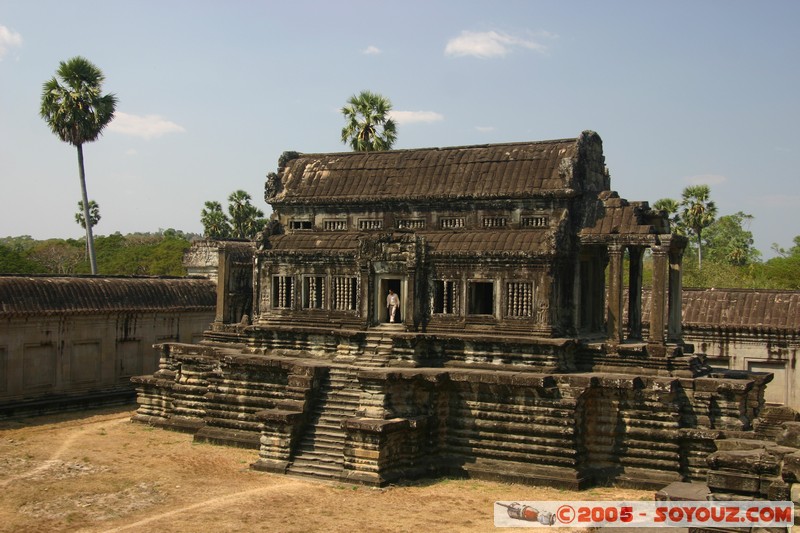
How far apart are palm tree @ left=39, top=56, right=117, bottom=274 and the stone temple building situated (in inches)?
598

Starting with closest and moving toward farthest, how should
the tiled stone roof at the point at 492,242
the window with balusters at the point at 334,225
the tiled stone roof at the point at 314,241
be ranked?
1. the tiled stone roof at the point at 492,242
2. the tiled stone roof at the point at 314,241
3. the window with balusters at the point at 334,225

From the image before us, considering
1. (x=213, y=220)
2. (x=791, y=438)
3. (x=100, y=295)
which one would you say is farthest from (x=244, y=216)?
(x=791, y=438)

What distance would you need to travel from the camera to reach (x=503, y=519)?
15141mm

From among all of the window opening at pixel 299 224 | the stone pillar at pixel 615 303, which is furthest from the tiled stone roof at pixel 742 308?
the window opening at pixel 299 224

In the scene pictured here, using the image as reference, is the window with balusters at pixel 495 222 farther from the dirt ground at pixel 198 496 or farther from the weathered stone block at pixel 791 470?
the weathered stone block at pixel 791 470

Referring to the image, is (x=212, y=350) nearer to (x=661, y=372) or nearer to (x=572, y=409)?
(x=572, y=409)

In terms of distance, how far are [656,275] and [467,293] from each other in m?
4.58

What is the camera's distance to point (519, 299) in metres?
20.1

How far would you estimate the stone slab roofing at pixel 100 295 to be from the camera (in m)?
25.4

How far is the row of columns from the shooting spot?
63.0 feet

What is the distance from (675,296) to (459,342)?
6.19 meters

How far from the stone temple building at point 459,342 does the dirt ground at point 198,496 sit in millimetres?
712

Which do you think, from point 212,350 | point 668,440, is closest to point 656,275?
point 668,440

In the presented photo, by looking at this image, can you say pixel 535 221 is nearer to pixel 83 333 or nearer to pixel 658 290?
pixel 658 290
